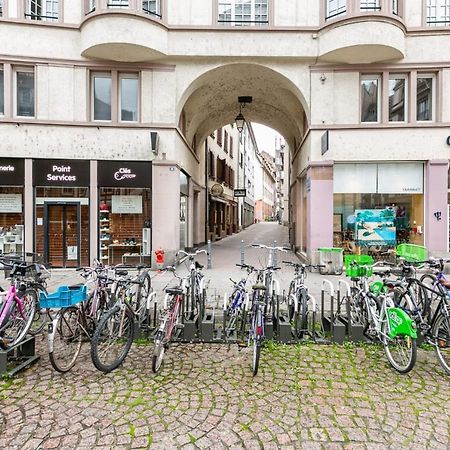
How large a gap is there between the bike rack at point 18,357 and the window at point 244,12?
426 inches

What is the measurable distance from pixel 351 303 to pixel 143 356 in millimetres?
3274

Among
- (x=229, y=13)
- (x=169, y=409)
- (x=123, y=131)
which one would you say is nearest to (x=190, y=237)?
(x=123, y=131)

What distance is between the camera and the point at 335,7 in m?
10.6

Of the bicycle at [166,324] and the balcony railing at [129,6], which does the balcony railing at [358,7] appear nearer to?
the balcony railing at [129,6]

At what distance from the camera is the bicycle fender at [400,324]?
146 inches

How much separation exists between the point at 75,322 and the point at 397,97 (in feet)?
37.5

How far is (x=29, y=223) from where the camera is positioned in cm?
1101

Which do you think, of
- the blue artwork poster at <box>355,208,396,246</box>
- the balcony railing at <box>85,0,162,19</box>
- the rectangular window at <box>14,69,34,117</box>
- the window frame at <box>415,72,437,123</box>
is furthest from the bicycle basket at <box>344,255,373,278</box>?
the rectangular window at <box>14,69,34,117</box>

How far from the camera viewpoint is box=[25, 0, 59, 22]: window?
1073 cm

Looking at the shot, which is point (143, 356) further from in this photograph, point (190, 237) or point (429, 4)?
point (429, 4)

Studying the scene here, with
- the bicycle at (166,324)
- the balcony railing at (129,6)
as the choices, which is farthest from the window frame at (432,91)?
the bicycle at (166,324)

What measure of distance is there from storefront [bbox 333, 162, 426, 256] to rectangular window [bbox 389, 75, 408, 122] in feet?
5.17

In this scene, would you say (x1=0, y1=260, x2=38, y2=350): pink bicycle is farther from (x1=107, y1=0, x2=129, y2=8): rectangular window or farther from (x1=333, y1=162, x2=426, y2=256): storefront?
(x1=107, y1=0, x2=129, y2=8): rectangular window

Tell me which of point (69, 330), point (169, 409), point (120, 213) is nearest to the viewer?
point (169, 409)
